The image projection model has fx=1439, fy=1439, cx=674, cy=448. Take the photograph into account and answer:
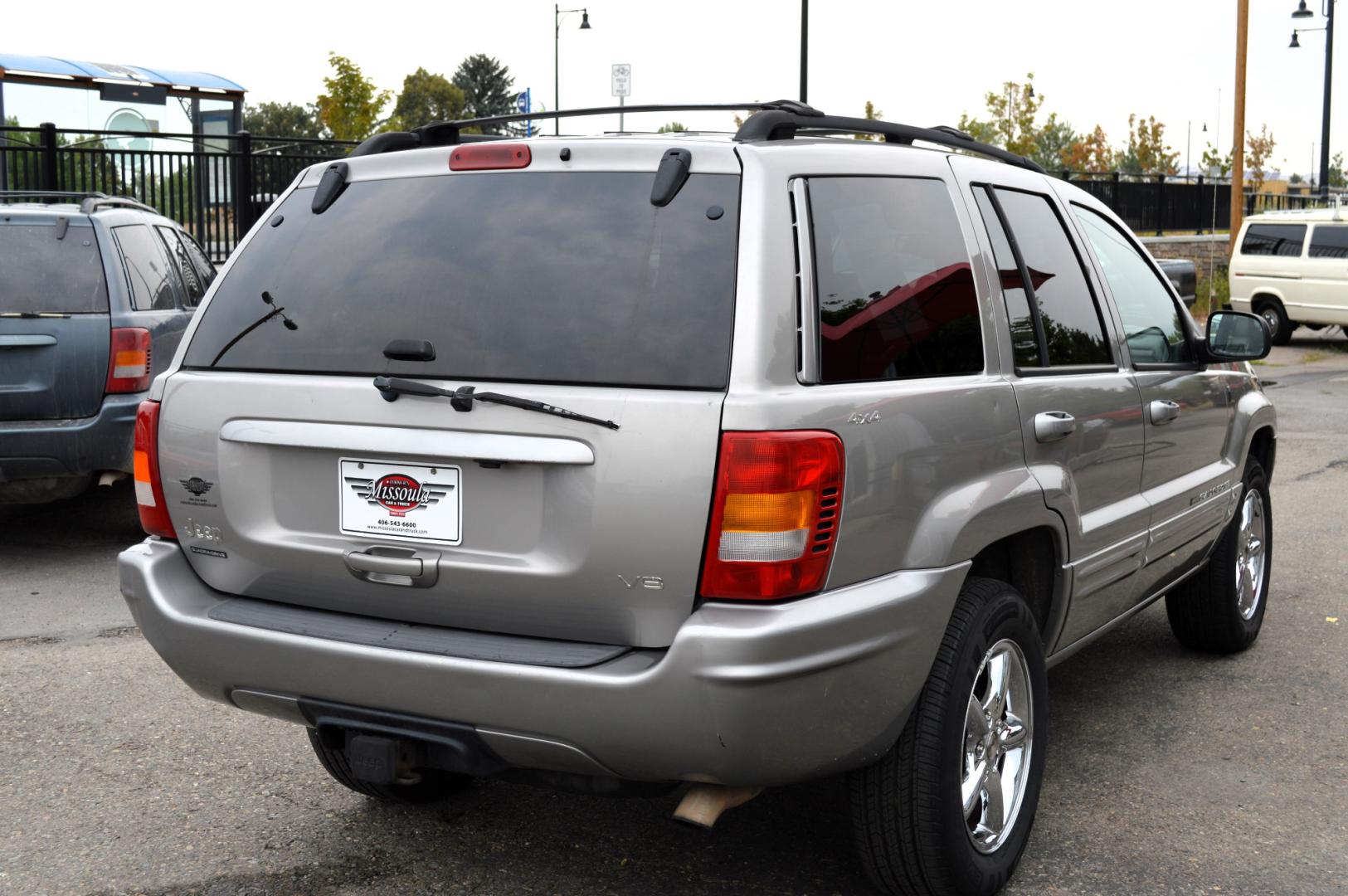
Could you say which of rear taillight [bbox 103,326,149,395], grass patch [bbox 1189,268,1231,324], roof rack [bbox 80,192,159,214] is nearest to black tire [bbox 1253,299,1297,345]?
grass patch [bbox 1189,268,1231,324]

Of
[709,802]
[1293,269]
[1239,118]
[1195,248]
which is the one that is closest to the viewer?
[709,802]

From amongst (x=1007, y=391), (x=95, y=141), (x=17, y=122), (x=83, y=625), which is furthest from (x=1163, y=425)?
(x=17, y=122)

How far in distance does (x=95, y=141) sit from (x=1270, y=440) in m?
15.0

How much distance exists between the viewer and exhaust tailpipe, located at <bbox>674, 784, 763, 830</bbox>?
9.55 feet

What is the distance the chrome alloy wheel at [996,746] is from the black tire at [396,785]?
4.72 ft

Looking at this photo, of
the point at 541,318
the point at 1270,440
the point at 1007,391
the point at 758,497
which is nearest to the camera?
the point at 758,497

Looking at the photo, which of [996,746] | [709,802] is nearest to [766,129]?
[709,802]

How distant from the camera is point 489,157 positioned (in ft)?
10.7

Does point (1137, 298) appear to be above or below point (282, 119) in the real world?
below

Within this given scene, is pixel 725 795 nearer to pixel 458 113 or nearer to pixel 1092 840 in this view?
pixel 1092 840

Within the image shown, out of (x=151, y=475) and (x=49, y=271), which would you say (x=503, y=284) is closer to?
(x=151, y=475)

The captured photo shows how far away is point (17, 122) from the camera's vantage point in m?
18.4

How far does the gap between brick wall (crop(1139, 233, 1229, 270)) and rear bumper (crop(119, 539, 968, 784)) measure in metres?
29.2

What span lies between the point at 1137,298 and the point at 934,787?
2189 mm
